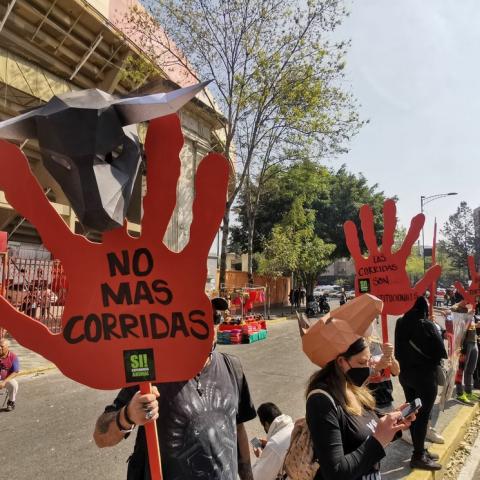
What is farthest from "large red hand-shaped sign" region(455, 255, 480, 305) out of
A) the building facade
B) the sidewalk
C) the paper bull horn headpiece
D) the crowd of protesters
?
the building facade

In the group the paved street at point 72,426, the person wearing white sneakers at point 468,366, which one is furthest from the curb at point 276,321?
the person wearing white sneakers at point 468,366

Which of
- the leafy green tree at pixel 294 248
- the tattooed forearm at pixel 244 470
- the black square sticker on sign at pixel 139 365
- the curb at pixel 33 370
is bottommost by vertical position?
the curb at pixel 33 370

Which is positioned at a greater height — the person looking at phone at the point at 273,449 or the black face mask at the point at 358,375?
the black face mask at the point at 358,375

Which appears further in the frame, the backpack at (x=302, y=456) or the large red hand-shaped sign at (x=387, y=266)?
→ the large red hand-shaped sign at (x=387, y=266)

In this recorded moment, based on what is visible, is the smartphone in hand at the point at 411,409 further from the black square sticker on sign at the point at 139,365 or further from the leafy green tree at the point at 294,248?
the leafy green tree at the point at 294,248

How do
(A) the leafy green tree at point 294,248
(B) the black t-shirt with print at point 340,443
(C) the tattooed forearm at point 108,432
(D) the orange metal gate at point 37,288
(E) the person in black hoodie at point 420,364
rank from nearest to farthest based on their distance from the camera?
1. (C) the tattooed forearm at point 108,432
2. (B) the black t-shirt with print at point 340,443
3. (E) the person in black hoodie at point 420,364
4. (D) the orange metal gate at point 37,288
5. (A) the leafy green tree at point 294,248

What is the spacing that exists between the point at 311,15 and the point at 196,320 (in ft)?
49.1

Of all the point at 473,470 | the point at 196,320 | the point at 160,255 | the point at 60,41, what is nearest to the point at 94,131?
the point at 160,255

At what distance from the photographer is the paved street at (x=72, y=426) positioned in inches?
171

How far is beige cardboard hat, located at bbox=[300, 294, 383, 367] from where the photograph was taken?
212 cm

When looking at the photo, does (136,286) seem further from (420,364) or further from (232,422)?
(420,364)

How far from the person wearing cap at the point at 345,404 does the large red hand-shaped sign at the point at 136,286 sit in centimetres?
68

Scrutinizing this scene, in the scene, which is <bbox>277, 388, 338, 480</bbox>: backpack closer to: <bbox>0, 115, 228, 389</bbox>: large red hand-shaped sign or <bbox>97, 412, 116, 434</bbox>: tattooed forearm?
<bbox>0, 115, 228, 389</bbox>: large red hand-shaped sign

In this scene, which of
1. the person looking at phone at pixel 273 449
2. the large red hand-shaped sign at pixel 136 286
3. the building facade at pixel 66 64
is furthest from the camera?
the building facade at pixel 66 64
